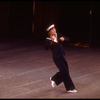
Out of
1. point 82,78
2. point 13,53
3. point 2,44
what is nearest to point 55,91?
point 82,78

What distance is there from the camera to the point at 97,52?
13516 millimetres

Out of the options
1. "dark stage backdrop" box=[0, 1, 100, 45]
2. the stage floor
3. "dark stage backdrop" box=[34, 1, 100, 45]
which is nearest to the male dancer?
the stage floor

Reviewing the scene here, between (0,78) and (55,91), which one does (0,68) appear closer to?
(0,78)

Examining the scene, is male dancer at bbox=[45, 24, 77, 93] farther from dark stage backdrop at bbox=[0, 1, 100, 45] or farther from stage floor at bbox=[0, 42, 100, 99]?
dark stage backdrop at bbox=[0, 1, 100, 45]

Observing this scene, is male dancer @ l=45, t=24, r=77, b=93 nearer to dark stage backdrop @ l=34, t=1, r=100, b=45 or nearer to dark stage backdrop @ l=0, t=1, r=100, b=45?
dark stage backdrop @ l=0, t=1, r=100, b=45

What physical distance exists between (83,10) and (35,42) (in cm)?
327

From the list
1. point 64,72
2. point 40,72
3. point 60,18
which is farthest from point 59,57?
point 60,18

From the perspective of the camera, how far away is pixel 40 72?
999 centimetres

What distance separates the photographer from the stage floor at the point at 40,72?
772cm

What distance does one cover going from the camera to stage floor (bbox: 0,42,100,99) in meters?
7.72

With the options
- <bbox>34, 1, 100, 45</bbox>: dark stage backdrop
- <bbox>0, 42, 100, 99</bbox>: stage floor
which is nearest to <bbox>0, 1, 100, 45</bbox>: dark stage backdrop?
<bbox>34, 1, 100, 45</bbox>: dark stage backdrop

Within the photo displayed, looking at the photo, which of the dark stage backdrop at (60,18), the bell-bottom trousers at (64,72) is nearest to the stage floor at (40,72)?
the bell-bottom trousers at (64,72)

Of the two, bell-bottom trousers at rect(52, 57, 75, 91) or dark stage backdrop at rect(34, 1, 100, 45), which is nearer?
bell-bottom trousers at rect(52, 57, 75, 91)

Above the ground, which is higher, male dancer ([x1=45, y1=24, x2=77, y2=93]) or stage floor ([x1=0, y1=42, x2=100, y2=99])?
male dancer ([x1=45, y1=24, x2=77, y2=93])
